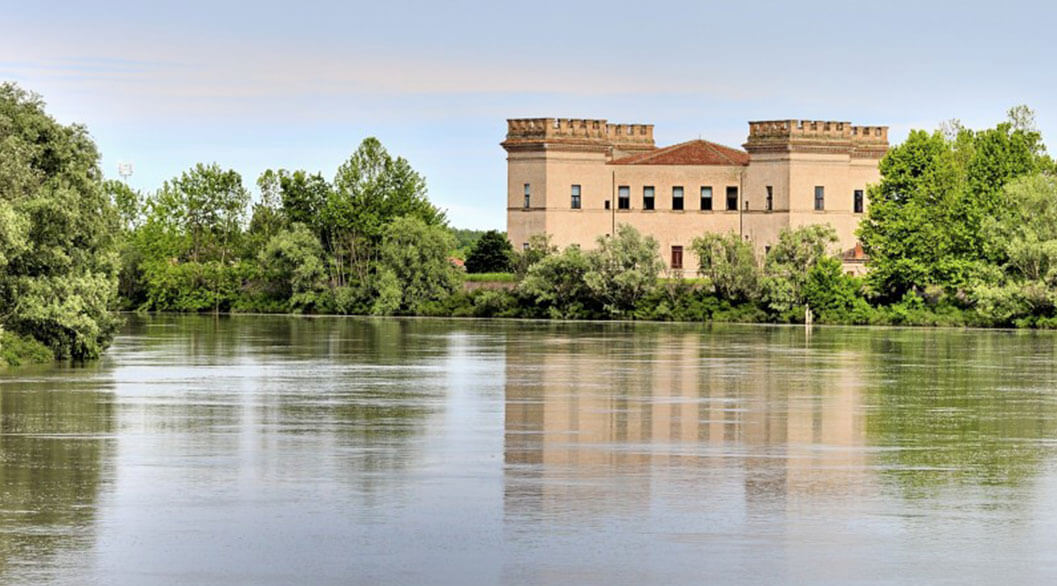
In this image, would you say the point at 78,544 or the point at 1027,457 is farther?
the point at 1027,457

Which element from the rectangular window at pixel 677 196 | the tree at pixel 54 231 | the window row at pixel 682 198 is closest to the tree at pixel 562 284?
the window row at pixel 682 198

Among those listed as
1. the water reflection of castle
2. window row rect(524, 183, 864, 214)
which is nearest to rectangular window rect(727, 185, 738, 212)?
window row rect(524, 183, 864, 214)

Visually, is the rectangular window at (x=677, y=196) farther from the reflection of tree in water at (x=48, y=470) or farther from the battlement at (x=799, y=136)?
the reflection of tree in water at (x=48, y=470)

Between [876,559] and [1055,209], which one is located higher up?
[1055,209]

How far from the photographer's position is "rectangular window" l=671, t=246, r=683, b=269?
3866 inches

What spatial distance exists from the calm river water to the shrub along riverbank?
4219 mm

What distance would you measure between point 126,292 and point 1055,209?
2463 inches

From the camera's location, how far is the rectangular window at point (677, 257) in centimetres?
9819

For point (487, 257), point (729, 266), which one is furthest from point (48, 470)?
point (487, 257)

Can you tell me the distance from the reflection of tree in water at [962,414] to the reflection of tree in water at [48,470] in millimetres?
9022

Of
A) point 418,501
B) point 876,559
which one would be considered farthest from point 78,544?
point 876,559

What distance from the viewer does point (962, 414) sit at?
2716 cm

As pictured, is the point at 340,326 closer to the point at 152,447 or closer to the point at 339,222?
the point at 339,222

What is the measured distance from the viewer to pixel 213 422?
82.4ft
